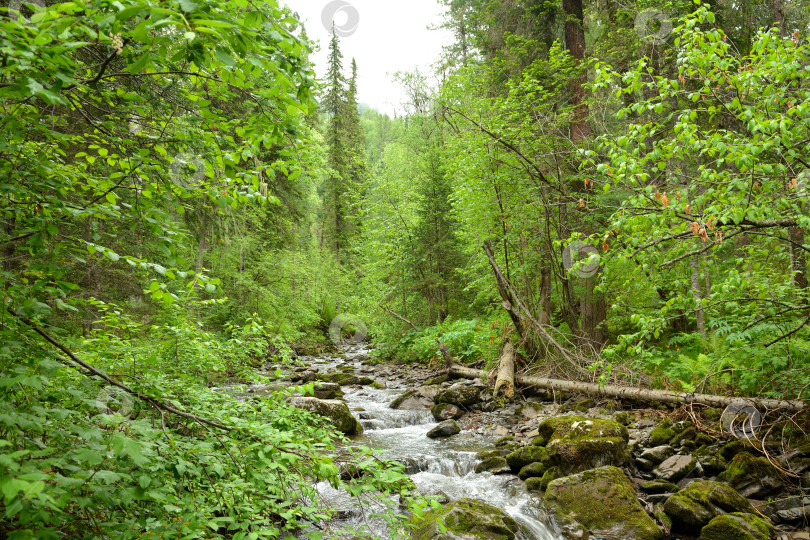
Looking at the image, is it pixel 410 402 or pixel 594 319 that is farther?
pixel 410 402

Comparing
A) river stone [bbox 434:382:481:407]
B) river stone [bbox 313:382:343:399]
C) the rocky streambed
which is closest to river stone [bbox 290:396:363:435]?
the rocky streambed

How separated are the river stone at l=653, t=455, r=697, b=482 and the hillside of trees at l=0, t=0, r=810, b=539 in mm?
1312

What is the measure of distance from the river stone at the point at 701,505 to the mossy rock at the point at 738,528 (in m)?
0.17

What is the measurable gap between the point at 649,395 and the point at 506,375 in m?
3.42

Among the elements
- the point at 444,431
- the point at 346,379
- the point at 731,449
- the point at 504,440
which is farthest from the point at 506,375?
the point at 346,379

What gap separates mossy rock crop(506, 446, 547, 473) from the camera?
270 inches

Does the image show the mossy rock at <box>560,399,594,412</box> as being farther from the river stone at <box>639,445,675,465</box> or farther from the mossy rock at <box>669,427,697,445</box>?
the river stone at <box>639,445,675,465</box>

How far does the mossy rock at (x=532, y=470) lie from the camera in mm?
6523

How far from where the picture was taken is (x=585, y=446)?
624 centimetres

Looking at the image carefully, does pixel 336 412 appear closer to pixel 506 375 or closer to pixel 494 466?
pixel 494 466

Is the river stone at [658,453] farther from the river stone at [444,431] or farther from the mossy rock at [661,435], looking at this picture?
the river stone at [444,431]

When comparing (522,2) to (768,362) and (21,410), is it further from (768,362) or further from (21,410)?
(21,410)

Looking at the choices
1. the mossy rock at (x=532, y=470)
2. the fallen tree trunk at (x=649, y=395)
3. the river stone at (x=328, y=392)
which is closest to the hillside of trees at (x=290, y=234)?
the fallen tree trunk at (x=649, y=395)

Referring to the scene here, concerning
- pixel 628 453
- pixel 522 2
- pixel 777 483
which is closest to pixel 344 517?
pixel 628 453
